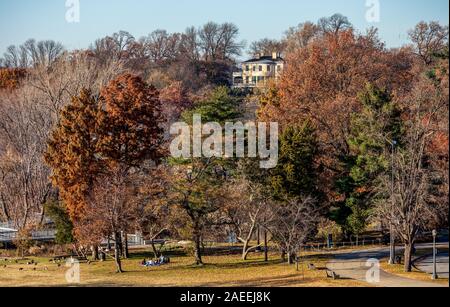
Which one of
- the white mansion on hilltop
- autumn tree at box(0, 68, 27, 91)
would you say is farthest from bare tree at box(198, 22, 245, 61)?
autumn tree at box(0, 68, 27, 91)

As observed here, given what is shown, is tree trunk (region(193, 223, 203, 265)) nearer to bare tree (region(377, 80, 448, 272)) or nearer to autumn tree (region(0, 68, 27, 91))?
bare tree (region(377, 80, 448, 272))

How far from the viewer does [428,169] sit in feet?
122

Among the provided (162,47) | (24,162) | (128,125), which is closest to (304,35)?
(162,47)

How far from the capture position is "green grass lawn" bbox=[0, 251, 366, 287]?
32.1 meters

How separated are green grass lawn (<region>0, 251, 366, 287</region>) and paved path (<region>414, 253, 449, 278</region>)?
4439 millimetres

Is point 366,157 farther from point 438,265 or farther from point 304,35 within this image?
point 304,35

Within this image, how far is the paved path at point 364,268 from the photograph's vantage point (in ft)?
99.4

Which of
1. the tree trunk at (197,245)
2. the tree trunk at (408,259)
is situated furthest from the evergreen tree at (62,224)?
A: the tree trunk at (408,259)

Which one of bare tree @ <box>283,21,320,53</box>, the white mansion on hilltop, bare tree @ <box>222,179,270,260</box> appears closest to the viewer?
bare tree @ <box>222,179,270,260</box>

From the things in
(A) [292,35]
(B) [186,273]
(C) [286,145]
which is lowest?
(B) [186,273]
